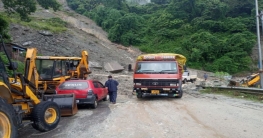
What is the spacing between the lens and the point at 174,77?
1434 cm

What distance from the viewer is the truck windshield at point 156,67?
14727 mm

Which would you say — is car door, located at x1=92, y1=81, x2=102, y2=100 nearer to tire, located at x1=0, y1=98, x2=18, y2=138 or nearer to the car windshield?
the car windshield

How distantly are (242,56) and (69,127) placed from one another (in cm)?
4696

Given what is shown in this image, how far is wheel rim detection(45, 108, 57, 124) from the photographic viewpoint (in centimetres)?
796

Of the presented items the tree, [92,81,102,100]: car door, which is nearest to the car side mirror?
[92,81,102,100]: car door

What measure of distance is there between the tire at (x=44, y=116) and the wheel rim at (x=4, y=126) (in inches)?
67.7

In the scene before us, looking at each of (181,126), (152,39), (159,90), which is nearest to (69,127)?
(181,126)

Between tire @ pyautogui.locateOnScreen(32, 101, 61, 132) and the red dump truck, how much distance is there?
7110 millimetres

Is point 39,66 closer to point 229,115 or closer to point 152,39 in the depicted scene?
point 229,115

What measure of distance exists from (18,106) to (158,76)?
887 centimetres

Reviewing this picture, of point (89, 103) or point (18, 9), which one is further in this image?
point (18, 9)

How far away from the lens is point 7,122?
5664 millimetres

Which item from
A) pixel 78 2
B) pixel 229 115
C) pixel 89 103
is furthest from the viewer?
pixel 78 2

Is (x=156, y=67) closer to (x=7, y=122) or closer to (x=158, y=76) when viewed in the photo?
(x=158, y=76)
